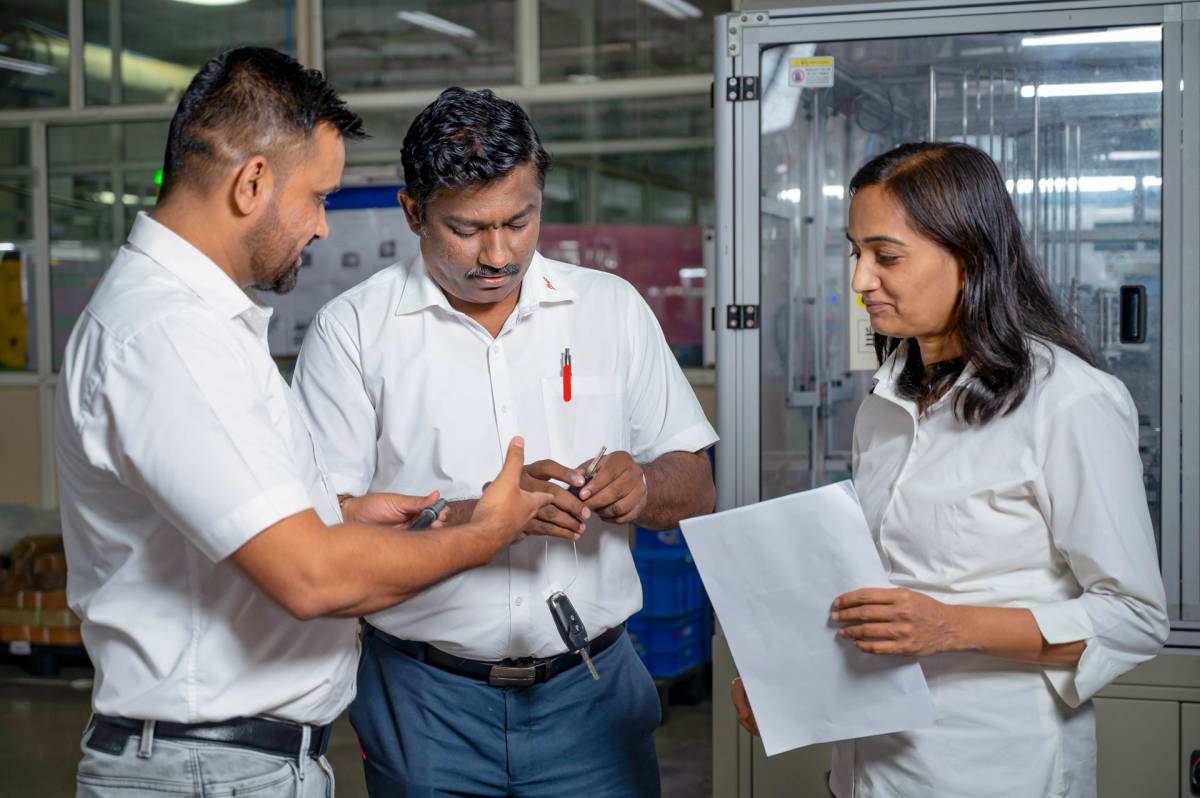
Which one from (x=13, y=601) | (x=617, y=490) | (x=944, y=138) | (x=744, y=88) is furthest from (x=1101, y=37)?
(x=13, y=601)

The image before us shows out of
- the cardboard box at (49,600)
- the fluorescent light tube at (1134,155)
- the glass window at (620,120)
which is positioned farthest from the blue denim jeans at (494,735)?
the glass window at (620,120)

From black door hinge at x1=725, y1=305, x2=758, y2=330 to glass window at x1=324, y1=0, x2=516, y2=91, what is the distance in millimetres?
3316

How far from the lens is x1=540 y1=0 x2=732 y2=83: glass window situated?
5242 mm

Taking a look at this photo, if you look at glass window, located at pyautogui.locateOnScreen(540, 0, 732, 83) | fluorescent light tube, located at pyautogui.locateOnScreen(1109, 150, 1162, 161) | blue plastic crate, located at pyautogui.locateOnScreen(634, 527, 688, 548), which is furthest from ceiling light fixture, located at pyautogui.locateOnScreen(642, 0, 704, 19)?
fluorescent light tube, located at pyautogui.locateOnScreen(1109, 150, 1162, 161)

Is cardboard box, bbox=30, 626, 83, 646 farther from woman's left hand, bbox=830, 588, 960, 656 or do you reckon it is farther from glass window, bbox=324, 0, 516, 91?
woman's left hand, bbox=830, 588, 960, 656

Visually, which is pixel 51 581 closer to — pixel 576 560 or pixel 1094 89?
pixel 576 560

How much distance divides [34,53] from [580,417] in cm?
529

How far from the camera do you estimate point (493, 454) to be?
1694mm

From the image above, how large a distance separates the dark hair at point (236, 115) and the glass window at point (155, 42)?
15.8 ft

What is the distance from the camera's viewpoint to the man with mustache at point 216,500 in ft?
3.60

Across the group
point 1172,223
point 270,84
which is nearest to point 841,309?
point 1172,223

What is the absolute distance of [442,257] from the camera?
168cm

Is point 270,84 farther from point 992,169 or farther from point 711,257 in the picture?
point 711,257

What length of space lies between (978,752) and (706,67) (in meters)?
4.41
